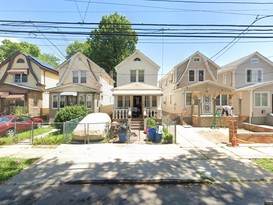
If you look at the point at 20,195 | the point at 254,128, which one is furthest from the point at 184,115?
the point at 20,195

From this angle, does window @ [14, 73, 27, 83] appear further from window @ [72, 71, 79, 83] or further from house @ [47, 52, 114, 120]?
window @ [72, 71, 79, 83]

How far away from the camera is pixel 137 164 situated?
7535 mm

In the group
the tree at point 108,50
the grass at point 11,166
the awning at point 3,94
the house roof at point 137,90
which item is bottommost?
the grass at point 11,166

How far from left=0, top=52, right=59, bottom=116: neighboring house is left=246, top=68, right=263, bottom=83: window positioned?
84.6 ft

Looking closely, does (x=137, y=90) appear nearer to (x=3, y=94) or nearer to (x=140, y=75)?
(x=140, y=75)

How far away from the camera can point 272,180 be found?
6117mm

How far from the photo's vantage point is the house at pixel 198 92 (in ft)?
63.9

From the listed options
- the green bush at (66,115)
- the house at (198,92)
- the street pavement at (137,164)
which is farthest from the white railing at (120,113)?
the street pavement at (137,164)

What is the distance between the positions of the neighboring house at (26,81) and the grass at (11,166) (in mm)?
14809

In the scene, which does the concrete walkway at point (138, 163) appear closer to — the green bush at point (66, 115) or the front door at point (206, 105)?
the green bush at point (66, 115)

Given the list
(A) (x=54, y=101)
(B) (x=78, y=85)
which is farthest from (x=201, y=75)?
(A) (x=54, y=101)

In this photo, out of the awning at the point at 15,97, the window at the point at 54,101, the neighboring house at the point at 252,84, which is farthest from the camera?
the window at the point at 54,101

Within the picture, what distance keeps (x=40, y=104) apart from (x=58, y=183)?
2048cm

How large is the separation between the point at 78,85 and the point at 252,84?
2083 centimetres
